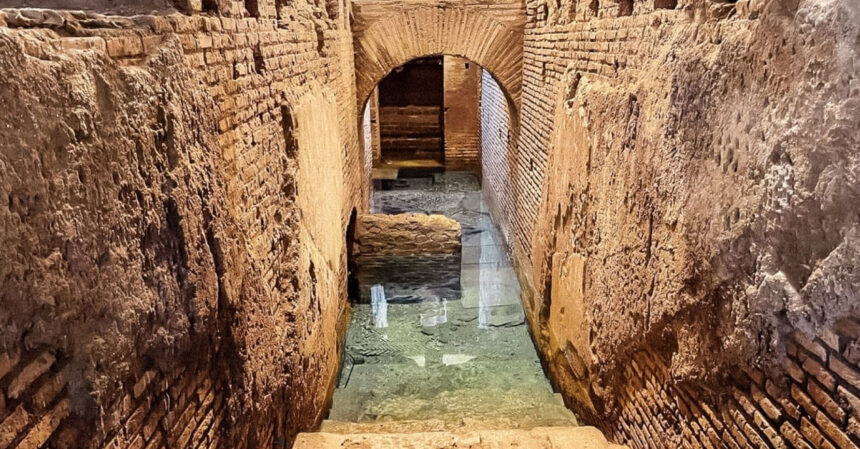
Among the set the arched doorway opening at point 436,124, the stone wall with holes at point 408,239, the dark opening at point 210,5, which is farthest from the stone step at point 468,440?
the arched doorway opening at point 436,124

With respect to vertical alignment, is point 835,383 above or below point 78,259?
below

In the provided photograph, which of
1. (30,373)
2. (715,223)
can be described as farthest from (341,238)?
(30,373)

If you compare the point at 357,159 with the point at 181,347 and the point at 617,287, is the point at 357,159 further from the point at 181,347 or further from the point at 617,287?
the point at 181,347

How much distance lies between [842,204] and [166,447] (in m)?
2.23

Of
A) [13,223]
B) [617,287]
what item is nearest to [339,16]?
[617,287]

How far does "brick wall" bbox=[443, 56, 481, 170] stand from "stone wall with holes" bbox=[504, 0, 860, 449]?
7.54 metres

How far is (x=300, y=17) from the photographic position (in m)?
4.29

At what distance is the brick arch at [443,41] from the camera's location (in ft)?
22.3

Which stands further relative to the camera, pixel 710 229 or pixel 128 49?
pixel 710 229

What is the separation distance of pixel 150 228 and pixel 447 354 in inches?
166

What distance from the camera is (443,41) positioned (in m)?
6.97

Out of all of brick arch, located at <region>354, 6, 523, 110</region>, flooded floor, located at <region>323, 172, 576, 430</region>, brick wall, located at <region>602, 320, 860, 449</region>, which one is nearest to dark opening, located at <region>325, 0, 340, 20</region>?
brick arch, located at <region>354, 6, 523, 110</region>

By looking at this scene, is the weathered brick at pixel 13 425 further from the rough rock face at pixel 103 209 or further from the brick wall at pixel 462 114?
the brick wall at pixel 462 114

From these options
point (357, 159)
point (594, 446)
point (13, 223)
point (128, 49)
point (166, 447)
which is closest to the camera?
point (13, 223)
